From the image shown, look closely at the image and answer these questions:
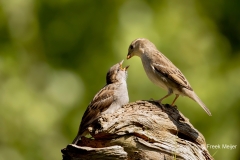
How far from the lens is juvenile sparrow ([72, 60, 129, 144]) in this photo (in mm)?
8172

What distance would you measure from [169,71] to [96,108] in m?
1.10

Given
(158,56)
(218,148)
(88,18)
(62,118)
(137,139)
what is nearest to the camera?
(137,139)

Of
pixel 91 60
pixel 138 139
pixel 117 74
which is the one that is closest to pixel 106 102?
pixel 117 74

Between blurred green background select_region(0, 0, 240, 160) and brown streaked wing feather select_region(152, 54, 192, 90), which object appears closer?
brown streaked wing feather select_region(152, 54, 192, 90)

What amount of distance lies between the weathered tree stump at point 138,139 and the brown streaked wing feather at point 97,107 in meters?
0.44

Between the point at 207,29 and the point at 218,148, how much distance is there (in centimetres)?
244

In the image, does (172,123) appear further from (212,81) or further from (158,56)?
(212,81)

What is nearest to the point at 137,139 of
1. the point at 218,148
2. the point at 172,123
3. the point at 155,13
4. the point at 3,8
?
the point at 172,123

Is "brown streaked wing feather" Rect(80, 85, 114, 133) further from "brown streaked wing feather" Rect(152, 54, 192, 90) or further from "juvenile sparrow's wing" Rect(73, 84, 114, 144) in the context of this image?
"brown streaked wing feather" Rect(152, 54, 192, 90)

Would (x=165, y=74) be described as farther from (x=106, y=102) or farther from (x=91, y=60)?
(x=91, y=60)

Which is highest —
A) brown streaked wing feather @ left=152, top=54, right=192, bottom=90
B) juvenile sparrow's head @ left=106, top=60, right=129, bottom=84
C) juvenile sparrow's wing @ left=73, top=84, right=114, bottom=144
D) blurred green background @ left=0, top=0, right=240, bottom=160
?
blurred green background @ left=0, top=0, right=240, bottom=160

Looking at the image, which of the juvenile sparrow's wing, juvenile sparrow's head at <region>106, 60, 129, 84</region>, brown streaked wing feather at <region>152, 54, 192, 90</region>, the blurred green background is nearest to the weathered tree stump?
the juvenile sparrow's wing

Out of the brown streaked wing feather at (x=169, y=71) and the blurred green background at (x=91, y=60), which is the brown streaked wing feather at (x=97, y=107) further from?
the blurred green background at (x=91, y=60)

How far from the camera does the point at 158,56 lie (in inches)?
359
